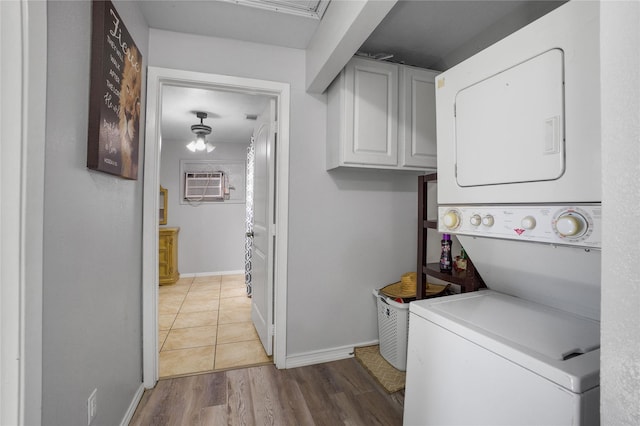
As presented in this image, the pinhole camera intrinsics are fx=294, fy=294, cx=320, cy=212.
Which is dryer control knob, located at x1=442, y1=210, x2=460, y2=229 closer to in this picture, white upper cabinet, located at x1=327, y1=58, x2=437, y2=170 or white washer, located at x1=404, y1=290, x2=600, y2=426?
white washer, located at x1=404, y1=290, x2=600, y2=426

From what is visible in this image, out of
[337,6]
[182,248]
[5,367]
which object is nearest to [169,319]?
[182,248]

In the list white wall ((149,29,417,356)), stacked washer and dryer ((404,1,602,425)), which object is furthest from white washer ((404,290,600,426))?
white wall ((149,29,417,356))

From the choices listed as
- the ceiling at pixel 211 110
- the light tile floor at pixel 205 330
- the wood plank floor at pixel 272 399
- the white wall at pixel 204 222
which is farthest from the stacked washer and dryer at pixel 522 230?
the white wall at pixel 204 222

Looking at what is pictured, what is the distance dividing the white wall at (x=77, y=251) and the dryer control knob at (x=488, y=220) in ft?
4.67

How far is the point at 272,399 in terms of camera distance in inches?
71.4

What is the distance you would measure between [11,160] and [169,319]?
2774 mm

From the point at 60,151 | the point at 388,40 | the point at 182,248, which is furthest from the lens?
the point at 182,248

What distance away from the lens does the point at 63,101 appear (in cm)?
94

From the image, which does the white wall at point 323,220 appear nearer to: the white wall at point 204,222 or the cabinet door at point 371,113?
the cabinet door at point 371,113

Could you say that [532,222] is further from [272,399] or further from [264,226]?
[264,226]

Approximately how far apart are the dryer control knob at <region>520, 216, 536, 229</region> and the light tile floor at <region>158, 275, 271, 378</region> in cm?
200

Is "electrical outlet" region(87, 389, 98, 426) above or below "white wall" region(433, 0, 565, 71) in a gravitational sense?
below

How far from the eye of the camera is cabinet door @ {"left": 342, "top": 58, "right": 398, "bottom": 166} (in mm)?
1997

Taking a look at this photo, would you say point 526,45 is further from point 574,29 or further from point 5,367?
point 5,367
